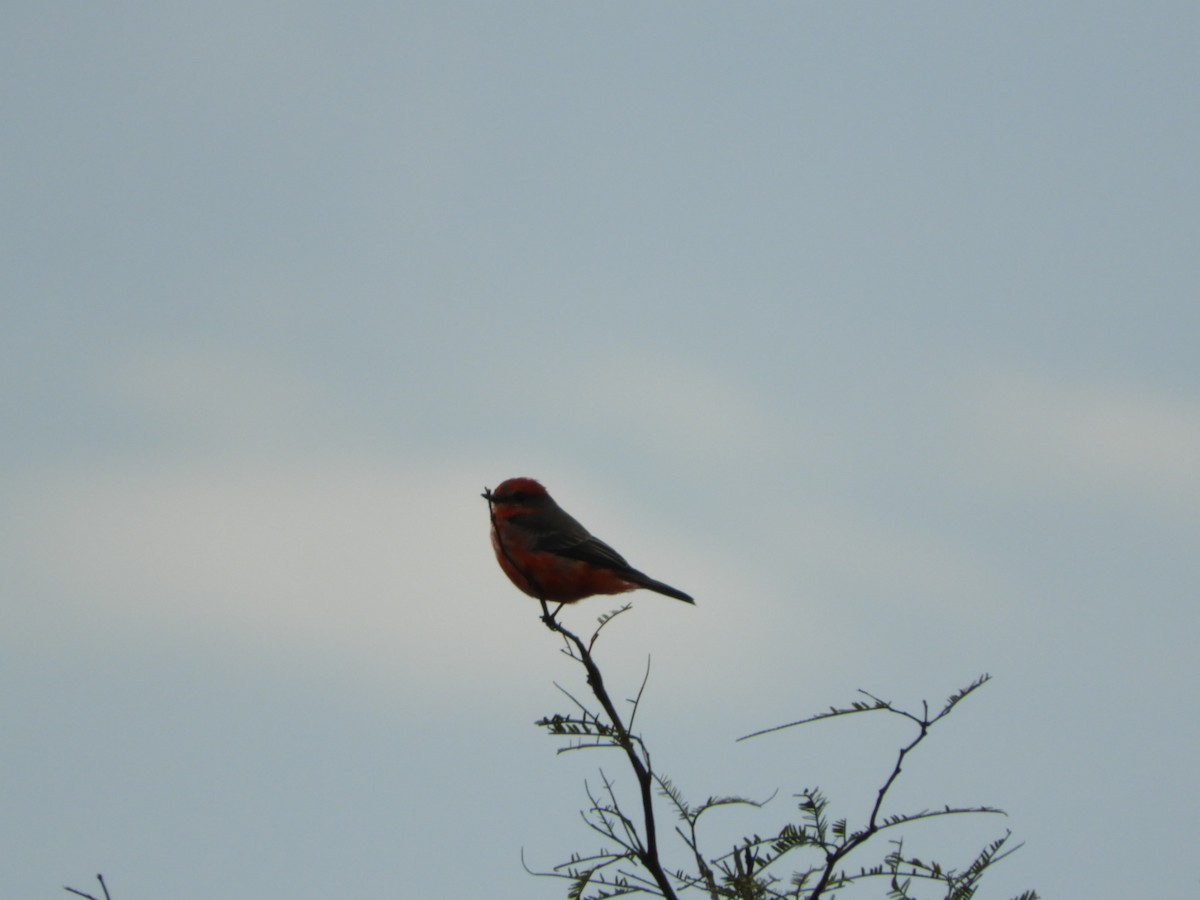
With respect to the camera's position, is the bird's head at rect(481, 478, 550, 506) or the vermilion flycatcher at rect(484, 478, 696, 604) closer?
the vermilion flycatcher at rect(484, 478, 696, 604)

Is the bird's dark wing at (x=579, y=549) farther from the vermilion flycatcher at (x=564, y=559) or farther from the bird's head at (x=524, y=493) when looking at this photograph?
the bird's head at (x=524, y=493)

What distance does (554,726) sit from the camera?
3.66 metres

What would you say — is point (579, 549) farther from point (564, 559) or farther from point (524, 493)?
point (524, 493)

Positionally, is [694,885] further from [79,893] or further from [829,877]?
[79,893]

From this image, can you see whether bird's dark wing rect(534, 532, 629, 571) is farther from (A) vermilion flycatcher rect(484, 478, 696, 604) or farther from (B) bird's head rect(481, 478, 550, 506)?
(B) bird's head rect(481, 478, 550, 506)

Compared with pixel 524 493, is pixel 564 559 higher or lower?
lower

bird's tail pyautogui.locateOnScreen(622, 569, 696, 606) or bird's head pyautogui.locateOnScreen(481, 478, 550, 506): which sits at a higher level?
bird's head pyautogui.locateOnScreen(481, 478, 550, 506)

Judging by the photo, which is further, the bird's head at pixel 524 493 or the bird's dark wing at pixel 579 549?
the bird's head at pixel 524 493

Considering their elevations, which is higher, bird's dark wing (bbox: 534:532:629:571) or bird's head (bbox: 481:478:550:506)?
bird's head (bbox: 481:478:550:506)

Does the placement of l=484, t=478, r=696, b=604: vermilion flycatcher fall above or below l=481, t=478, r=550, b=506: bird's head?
below

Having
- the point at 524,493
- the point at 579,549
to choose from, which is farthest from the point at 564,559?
the point at 524,493

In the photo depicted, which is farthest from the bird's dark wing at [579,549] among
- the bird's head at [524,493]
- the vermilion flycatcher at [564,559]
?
the bird's head at [524,493]

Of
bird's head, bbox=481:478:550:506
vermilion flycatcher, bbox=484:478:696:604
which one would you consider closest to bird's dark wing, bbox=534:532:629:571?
vermilion flycatcher, bbox=484:478:696:604

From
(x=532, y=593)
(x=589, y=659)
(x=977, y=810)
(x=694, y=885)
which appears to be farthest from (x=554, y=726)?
(x=532, y=593)
